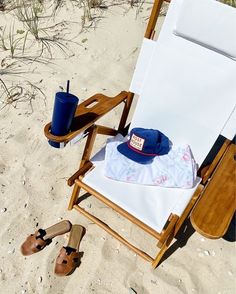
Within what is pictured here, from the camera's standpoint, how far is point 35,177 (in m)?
2.86

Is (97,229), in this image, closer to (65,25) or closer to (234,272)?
(234,272)

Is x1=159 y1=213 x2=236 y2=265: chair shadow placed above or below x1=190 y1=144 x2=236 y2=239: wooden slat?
below

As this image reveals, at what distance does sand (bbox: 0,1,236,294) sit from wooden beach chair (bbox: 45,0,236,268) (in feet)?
0.48

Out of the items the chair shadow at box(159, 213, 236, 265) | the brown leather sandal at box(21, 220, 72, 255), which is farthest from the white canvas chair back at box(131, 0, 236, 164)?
the brown leather sandal at box(21, 220, 72, 255)

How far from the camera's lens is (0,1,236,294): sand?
237 cm

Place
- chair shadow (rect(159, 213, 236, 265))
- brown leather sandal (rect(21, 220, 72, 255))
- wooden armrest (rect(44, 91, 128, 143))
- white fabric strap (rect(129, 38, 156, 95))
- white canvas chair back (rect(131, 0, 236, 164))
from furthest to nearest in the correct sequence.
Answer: chair shadow (rect(159, 213, 236, 265))
brown leather sandal (rect(21, 220, 72, 255))
white fabric strap (rect(129, 38, 156, 95))
white canvas chair back (rect(131, 0, 236, 164))
wooden armrest (rect(44, 91, 128, 143))

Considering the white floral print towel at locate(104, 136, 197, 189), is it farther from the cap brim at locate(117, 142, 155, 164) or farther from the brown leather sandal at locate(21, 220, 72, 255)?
the brown leather sandal at locate(21, 220, 72, 255)

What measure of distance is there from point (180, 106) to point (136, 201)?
0.66m

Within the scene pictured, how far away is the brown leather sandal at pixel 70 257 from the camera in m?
2.35

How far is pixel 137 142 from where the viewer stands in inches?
96.7

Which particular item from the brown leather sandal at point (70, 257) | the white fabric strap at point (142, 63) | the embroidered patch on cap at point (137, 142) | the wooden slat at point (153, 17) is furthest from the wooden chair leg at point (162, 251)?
→ the wooden slat at point (153, 17)

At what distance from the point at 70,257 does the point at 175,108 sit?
1.14 m

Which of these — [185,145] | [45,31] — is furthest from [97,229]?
[45,31]

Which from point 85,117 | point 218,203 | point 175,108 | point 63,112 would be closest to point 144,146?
point 175,108
